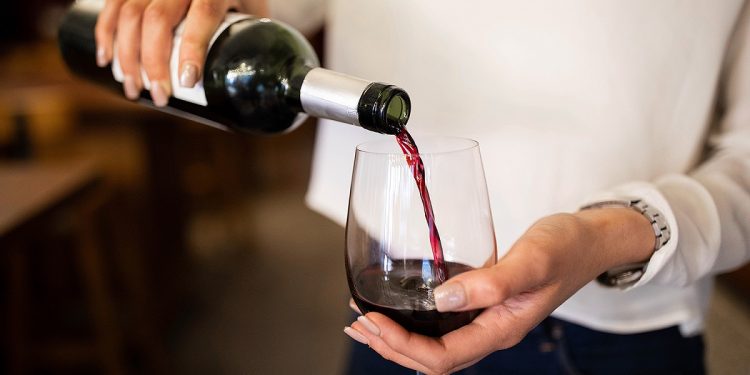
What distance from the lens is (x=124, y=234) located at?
250 centimetres

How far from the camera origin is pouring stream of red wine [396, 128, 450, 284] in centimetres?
62

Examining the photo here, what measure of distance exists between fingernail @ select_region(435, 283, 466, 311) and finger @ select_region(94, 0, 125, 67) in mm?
546

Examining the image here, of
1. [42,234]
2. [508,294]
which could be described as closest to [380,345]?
[508,294]

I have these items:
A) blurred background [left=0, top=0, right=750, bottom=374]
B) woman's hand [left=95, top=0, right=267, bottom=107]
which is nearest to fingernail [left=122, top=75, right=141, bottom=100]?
woman's hand [left=95, top=0, right=267, bottom=107]

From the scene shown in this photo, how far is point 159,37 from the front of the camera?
31.2 inches

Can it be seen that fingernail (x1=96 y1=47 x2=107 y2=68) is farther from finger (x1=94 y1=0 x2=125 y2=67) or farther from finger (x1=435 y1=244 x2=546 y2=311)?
finger (x1=435 y1=244 x2=546 y2=311)

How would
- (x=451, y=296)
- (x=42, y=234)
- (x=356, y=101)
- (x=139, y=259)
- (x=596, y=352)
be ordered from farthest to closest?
(x=139, y=259) → (x=42, y=234) → (x=596, y=352) → (x=356, y=101) → (x=451, y=296)

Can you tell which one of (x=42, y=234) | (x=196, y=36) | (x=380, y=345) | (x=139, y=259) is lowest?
(x=139, y=259)

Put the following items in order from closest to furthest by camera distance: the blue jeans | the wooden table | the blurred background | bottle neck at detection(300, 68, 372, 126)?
bottle neck at detection(300, 68, 372, 126) → the blue jeans → the wooden table → the blurred background

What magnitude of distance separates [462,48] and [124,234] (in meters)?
1.92

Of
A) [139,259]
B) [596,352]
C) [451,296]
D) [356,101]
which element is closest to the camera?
[451,296]

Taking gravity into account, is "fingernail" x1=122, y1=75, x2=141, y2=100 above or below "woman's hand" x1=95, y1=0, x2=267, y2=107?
below

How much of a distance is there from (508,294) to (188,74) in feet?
1.40

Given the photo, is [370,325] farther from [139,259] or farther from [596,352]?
[139,259]
